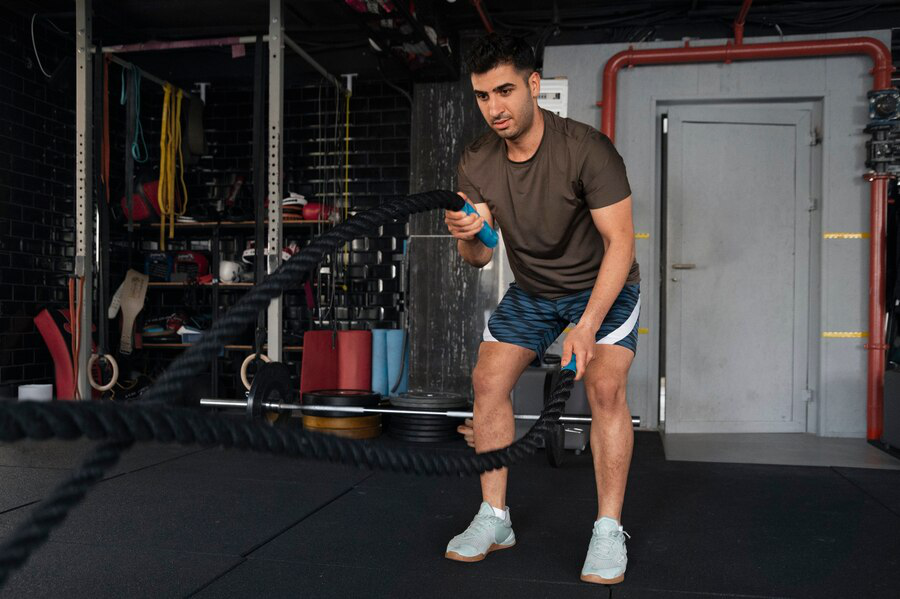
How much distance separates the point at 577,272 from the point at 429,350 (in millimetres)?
2740

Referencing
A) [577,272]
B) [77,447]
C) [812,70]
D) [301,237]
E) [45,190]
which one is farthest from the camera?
[301,237]

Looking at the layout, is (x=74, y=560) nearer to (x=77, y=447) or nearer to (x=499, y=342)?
(x=499, y=342)

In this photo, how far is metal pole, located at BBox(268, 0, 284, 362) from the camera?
13.8 feet

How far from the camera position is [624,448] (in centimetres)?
204

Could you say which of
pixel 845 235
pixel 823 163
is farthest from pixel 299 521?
pixel 823 163

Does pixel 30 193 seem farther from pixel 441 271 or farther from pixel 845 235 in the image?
pixel 845 235

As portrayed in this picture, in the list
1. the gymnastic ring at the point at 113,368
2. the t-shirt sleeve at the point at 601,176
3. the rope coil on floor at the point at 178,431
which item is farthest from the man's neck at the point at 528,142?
the gymnastic ring at the point at 113,368

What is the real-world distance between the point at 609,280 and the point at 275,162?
9.32 feet

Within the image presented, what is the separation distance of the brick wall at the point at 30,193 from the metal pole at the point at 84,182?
584 mm

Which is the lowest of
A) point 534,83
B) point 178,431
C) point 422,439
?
point 422,439

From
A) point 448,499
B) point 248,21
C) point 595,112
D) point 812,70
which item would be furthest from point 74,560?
point 812,70

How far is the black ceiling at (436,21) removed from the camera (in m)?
4.52

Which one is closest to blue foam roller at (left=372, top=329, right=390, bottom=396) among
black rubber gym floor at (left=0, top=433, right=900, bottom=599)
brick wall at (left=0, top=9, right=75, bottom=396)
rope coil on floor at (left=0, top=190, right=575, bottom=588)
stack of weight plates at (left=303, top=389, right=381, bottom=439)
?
stack of weight plates at (left=303, top=389, right=381, bottom=439)

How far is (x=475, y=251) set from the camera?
7.08ft
